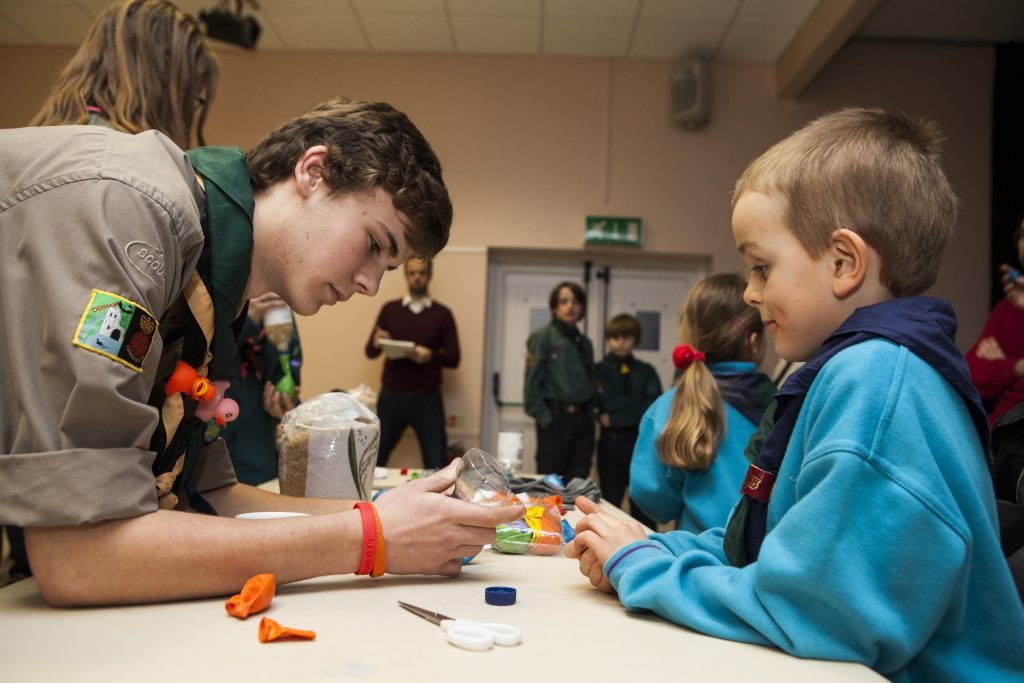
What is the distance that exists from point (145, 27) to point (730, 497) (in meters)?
1.71

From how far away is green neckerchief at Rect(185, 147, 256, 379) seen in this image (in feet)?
3.39

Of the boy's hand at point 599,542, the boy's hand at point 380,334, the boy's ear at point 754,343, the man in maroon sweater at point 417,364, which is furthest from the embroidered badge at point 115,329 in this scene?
the boy's hand at point 380,334

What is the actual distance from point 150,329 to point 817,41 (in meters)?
4.97

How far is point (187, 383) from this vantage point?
100 centimetres

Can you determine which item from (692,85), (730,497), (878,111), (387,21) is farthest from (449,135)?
(878,111)

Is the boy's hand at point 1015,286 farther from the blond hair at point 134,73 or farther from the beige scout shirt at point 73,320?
the beige scout shirt at point 73,320

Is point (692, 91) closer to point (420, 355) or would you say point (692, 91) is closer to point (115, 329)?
point (420, 355)

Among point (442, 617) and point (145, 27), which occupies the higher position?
point (145, 27)

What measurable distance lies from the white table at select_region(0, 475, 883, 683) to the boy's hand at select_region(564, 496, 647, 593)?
0.21ft

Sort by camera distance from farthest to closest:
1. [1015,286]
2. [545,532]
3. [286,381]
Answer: [1015,286], [286,381], [545,532]

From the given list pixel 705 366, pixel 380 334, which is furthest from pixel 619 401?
pixel 705 366

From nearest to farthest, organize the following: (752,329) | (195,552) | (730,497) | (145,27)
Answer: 1. (195,552)
2. (145,27)
3. (730,497)
4. (752,329)

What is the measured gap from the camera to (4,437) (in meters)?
0.82

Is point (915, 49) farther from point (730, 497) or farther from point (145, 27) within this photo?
point (145, 27)
